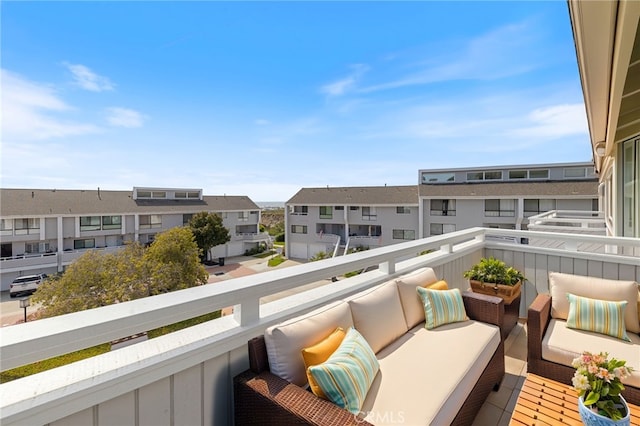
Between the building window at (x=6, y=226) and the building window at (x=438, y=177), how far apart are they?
1007 inches

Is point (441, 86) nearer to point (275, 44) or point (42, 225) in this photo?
point (275, 44)

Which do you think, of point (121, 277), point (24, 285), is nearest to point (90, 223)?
point (24, 285)

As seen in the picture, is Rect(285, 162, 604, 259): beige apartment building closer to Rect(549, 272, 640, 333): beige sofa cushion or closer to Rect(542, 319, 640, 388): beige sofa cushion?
Rect(549, 272, 640, 333): beige sofa cushion

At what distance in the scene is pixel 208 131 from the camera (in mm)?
14695

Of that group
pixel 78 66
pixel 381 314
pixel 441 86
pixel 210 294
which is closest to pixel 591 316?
pixel 381 314

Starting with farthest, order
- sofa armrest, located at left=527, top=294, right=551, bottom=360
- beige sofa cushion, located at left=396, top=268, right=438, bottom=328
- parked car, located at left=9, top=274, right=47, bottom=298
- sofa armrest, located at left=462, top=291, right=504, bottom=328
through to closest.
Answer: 1. parked car, located at left=9, top=274, right=47, bottom=298
2. sofa armrest, located at left=462, top=291, right=504, bottom=328
3. beige sofa cushion, located at left=396, top=268, right=438, bottom=328
4. sofa armrest, located at left=527, top=294, right=551, bottom=360

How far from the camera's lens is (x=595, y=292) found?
2820mm

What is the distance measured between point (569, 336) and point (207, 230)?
2123cm

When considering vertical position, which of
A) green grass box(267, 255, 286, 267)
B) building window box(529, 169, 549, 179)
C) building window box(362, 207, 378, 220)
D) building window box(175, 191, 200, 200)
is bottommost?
green grass box(267, 255, 286, 267)

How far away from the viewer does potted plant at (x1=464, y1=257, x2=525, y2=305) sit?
3480mm

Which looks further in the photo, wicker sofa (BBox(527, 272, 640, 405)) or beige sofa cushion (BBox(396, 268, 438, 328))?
beige sofa cushion (BBox(396, 268, 438, 328))

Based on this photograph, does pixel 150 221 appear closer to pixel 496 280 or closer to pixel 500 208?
pixel 496 280

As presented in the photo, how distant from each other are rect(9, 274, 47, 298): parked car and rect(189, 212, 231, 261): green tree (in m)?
8.32

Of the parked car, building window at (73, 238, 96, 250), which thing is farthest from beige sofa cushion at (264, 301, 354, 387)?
building window at (73, 238, 96, 250)
